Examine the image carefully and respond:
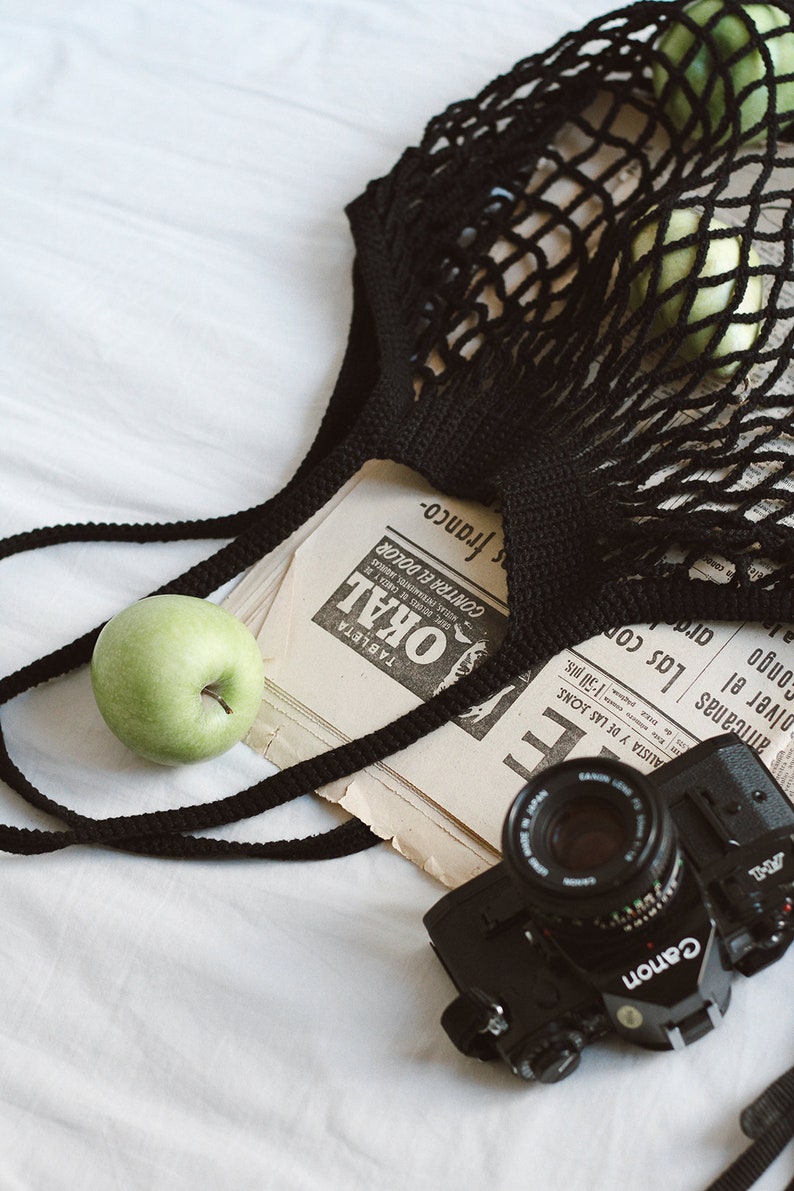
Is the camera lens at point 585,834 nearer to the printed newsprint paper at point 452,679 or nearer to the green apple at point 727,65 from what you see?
the printed newsprint paper at point 452,679

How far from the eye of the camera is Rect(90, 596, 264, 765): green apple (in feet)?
1.76

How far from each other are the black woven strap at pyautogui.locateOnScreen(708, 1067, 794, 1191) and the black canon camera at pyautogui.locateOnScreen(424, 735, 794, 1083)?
0.13ft

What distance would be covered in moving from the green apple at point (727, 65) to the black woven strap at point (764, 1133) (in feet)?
1.82

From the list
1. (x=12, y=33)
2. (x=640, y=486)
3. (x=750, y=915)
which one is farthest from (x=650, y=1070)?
(x=12, y=33)

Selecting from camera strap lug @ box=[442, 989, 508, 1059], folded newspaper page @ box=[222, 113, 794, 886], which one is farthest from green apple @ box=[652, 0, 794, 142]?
camera strap lug @ box=[442, 989, 508, 1059]

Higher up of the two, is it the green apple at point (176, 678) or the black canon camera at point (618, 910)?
the black canon camera at point (618, 910)

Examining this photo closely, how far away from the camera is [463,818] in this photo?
556 mm

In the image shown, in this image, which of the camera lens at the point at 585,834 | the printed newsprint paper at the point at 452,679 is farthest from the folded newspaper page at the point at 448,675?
the camera lens at the point at 585,834

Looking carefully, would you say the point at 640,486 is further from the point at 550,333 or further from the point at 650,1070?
the point at 650,1070

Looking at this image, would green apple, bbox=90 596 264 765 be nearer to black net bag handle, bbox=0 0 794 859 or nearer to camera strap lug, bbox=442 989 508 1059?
black net bag handle, bbox=0 0 794 859

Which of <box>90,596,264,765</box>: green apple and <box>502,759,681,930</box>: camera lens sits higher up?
<box>502,759,681,930</box>: camera lens

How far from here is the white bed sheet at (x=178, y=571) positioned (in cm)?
50

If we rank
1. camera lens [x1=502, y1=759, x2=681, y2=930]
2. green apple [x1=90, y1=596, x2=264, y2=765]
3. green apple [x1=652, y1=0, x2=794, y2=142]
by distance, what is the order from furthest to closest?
green apple [x1=652, y1=0, x2=794, y2=142] < green apple [x1=90, y1=596, x2=264, y2=765] < camera lens [x1=502, y1=759, x2=681, y2=930]

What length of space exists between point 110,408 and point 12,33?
1.23 ft
